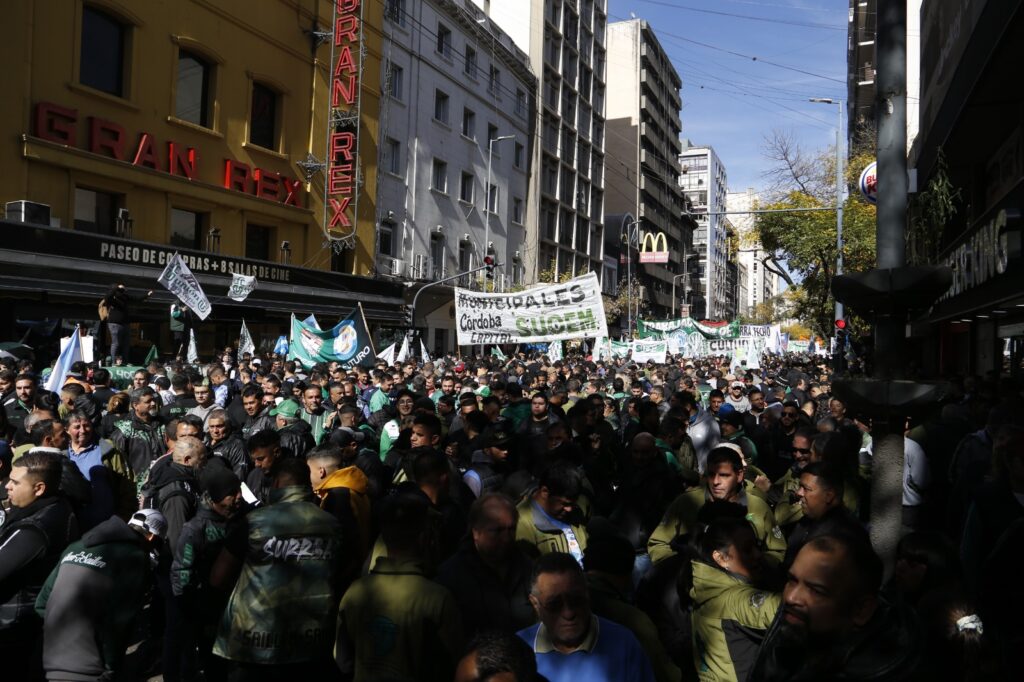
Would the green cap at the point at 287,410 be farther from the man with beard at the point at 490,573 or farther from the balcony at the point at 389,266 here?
the balcony at the point at 389,266

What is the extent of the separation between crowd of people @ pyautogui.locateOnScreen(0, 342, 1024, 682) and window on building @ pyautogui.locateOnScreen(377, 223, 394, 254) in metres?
25.3

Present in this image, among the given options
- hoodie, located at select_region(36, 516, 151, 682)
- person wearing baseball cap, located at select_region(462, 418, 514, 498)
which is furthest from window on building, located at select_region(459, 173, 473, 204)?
hoodie, located at select_region(36, 516, 151, 682)

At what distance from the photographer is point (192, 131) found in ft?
75.9

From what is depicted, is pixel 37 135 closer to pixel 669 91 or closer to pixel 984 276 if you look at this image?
pixel 984 276

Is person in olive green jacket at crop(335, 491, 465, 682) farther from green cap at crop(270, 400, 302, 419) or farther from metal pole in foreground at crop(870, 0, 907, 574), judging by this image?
green cap at crop(270, 400, 302, 419)

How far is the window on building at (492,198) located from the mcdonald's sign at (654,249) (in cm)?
2103

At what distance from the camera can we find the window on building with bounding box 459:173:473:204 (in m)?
39.0

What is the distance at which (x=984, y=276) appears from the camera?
32.9ft

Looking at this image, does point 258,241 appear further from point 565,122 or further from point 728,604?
point 565,122

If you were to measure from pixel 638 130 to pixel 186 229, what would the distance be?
170 feet

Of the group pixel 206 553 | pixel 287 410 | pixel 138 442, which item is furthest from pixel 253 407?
pixel 206 553

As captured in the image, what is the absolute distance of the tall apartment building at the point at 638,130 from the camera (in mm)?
68875

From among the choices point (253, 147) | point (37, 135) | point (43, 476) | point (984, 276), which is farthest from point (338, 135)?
point (43, 476)

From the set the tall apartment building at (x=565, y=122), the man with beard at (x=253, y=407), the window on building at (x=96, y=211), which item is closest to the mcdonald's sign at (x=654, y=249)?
the tall apartment building at (x=565, y=122)
